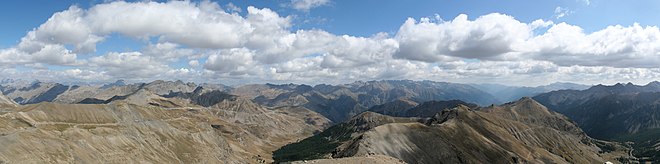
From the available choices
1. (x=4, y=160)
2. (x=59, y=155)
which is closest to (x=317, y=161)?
(x=4, y=160)

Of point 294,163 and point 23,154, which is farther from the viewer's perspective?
point 23,154

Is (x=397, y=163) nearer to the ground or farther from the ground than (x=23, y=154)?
farther from the ground

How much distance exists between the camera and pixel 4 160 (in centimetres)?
17100

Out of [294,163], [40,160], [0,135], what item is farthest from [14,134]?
[294,163]

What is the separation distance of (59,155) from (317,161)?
144348mm

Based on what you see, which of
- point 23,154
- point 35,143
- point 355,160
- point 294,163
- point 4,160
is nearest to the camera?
point 294,163

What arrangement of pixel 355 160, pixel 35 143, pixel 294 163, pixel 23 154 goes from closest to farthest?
pixel 294 163, pixel 355 160, pixel 23 154, pixel 35 143

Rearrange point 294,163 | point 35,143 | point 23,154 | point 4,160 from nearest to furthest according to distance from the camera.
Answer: point 294,163
point 4,160
point 23,154
point 35,143

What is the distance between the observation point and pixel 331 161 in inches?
4242

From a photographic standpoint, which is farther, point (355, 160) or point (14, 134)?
point (14, 134)

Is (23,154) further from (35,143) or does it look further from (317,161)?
(317,161)

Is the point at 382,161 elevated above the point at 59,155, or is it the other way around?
the point at 382,161

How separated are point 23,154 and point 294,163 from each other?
139779 mm

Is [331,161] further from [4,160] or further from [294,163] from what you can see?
[4,160]
